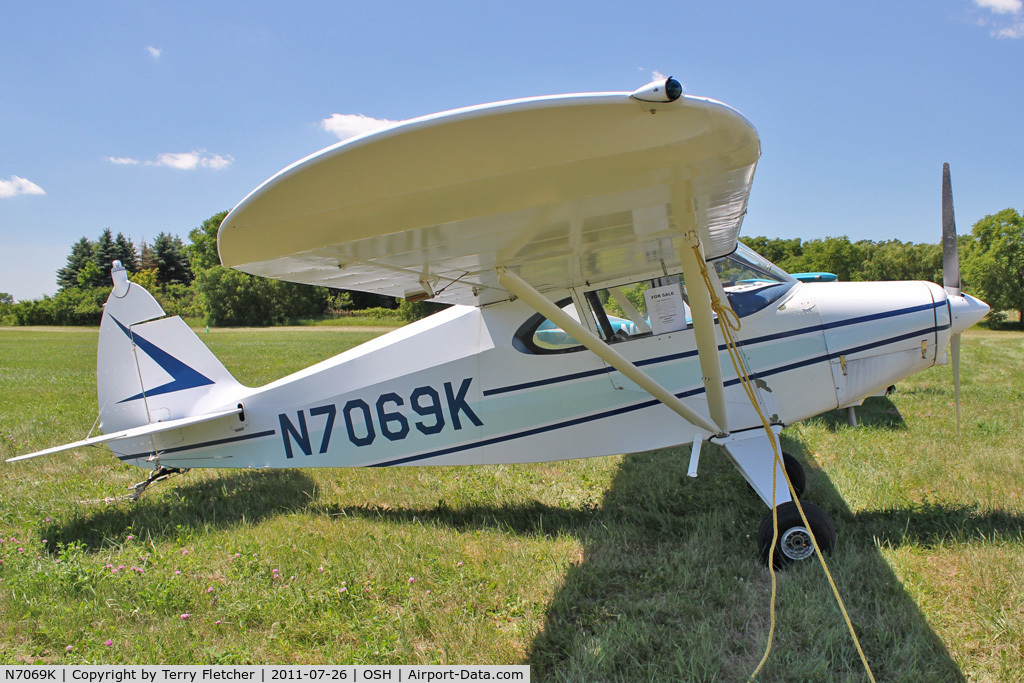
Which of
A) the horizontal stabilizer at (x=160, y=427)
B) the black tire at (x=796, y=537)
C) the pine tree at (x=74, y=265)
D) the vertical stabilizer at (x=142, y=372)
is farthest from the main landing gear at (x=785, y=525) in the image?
the pine tree at (x=74, y=265)

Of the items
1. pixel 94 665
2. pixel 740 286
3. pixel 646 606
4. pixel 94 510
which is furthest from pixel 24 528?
pixel 740 286

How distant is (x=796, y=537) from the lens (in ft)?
11.7

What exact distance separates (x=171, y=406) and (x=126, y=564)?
1.48 metres

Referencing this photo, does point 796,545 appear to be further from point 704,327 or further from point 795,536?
point 704,327

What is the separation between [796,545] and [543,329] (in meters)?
2.23

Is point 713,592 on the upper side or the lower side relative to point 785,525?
lower

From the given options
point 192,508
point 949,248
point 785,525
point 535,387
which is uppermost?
point 949,248

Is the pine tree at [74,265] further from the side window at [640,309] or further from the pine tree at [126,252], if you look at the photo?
the side window at [640,309]

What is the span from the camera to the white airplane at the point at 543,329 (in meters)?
2.12

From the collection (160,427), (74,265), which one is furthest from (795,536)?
(74,265)

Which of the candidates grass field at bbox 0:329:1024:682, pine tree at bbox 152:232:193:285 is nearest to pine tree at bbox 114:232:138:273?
pine tree at bbox 152:232:193:285

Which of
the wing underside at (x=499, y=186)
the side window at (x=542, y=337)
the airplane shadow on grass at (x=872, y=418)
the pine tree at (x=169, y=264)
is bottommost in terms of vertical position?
the airplane shadow on grass at (x=872, y=418)

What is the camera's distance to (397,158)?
6.12 feet
